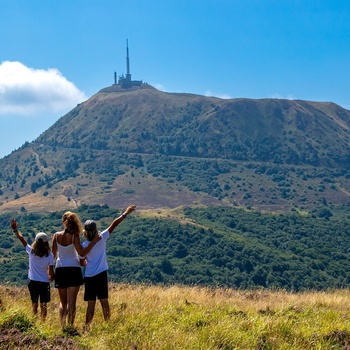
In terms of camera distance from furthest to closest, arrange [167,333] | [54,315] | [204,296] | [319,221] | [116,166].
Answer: [116,166] → [319,221] → [204,296] → [54,315] → [167,333]

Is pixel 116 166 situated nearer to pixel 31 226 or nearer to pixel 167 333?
pixel 31 226

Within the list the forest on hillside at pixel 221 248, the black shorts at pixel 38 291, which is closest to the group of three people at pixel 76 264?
the black shorts at pixel 38 291

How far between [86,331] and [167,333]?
1.15 m

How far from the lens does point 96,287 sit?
7609 millimetres

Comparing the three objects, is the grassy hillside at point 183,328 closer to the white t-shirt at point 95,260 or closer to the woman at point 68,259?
the woman at point 68,259

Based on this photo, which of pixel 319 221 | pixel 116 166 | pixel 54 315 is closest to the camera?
pixel 54 315

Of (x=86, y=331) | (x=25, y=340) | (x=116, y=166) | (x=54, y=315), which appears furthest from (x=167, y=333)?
(x=116, y=166)

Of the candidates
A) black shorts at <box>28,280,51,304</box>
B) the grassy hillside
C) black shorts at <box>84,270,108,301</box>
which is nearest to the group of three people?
black shorts at <box>84,270,108,301</box>

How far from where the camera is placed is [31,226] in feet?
390

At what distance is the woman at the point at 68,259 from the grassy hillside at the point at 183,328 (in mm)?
452

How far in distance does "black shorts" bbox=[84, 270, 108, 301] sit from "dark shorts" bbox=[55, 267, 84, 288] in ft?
0.51

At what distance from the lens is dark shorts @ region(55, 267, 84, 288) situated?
A: 302 inches

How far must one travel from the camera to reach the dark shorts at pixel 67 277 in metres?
7.67

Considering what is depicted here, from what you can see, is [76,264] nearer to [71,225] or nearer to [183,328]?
[71,225]
